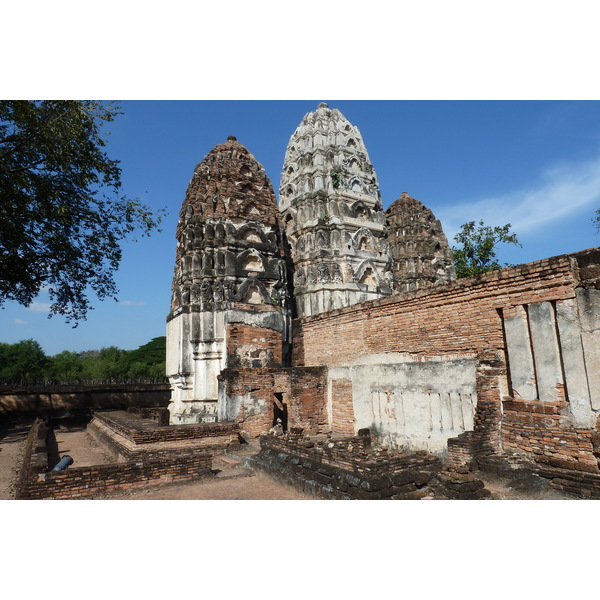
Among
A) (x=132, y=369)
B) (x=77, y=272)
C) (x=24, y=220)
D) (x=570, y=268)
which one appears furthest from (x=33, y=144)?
(x=132, y=369)

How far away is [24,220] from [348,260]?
12.7m

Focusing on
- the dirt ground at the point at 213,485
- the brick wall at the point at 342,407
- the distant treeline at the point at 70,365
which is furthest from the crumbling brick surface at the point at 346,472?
the distant treeline at the point at 70,365

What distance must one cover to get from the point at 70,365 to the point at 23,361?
4409 millimetres

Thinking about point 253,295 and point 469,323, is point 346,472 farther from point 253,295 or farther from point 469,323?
point 253,295

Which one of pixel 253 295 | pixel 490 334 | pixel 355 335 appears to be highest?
pixel 253 295

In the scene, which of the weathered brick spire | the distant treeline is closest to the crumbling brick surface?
the weathered brick spire

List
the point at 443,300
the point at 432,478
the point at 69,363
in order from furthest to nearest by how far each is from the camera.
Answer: the point at 69,363
the point at 443,300
the point at 432,478

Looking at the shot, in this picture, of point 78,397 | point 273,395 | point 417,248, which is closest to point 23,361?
point 78,397

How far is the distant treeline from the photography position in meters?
41.9

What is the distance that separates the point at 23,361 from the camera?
42.4m

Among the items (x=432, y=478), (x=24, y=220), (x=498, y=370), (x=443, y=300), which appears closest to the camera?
(x=432, y=478)

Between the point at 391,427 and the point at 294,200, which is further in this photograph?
the point at 294,200

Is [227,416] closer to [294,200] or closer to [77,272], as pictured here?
[77,272]

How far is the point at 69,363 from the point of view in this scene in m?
46.1
